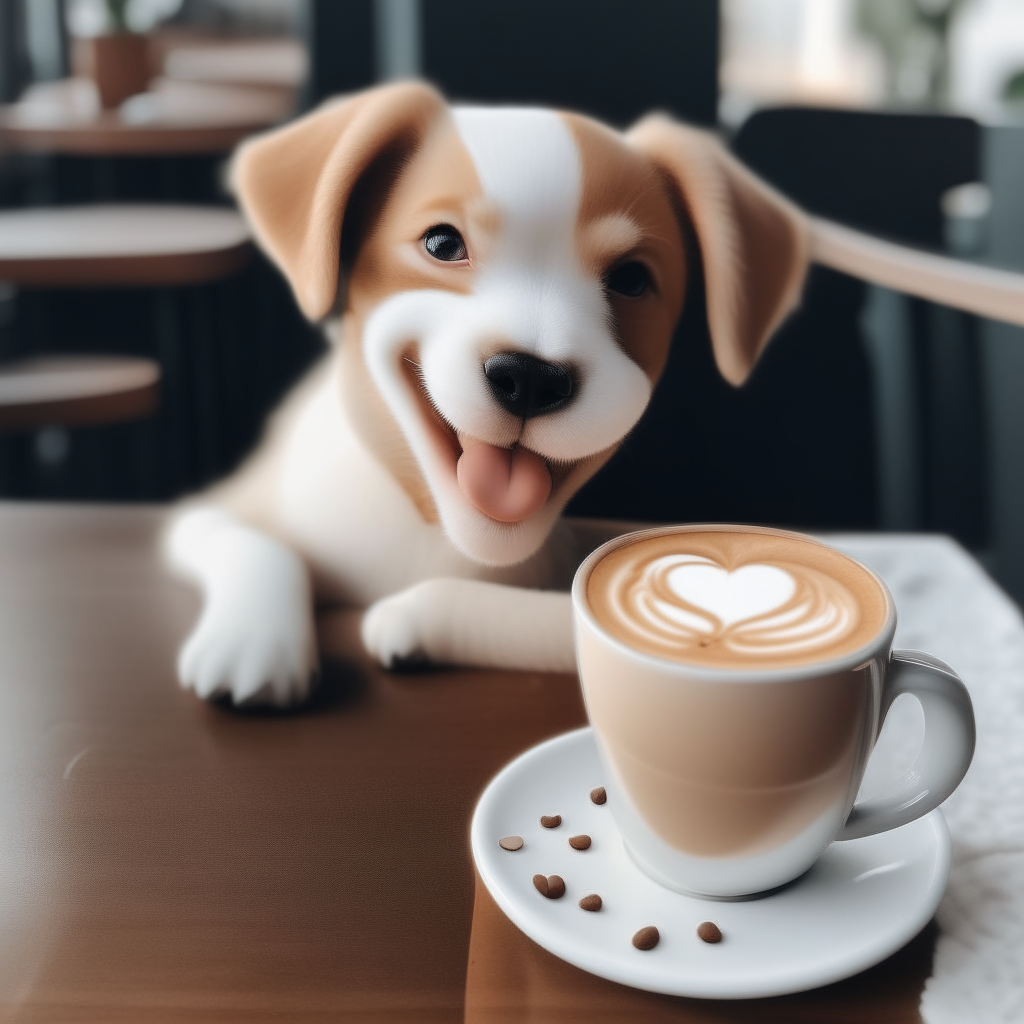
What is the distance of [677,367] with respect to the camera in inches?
17.5

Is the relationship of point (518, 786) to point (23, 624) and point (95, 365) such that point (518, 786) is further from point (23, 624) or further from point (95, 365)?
point (95, 365)

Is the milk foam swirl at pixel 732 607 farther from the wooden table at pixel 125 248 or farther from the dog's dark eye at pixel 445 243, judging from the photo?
the wooden table at pixel 125 248

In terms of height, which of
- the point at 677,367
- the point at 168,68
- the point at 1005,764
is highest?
the point at 168,68

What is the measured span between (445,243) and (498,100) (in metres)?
0.13

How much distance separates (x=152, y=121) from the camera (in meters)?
0.60

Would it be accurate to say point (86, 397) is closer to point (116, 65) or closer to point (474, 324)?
point (116, 65)

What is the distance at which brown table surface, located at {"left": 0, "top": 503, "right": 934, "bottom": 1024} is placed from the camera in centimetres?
29

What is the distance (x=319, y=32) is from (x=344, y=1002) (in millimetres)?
422

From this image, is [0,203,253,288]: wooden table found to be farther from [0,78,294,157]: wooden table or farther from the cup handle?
the cup handle

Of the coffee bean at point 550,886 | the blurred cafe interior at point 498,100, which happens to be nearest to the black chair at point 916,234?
the blurred cafe interior at point 498,100

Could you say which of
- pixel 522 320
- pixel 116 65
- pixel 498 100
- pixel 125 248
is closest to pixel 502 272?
pixel 522 320

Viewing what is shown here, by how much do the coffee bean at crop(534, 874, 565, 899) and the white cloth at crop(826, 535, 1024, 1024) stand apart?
97 mm

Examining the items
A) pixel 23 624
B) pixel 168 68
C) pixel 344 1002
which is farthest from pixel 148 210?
pixel 344 1002

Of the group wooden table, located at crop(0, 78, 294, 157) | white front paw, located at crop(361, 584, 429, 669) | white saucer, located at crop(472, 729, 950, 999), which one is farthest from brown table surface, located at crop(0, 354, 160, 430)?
white saucer, located at crop(472, 729, 950, 999)
